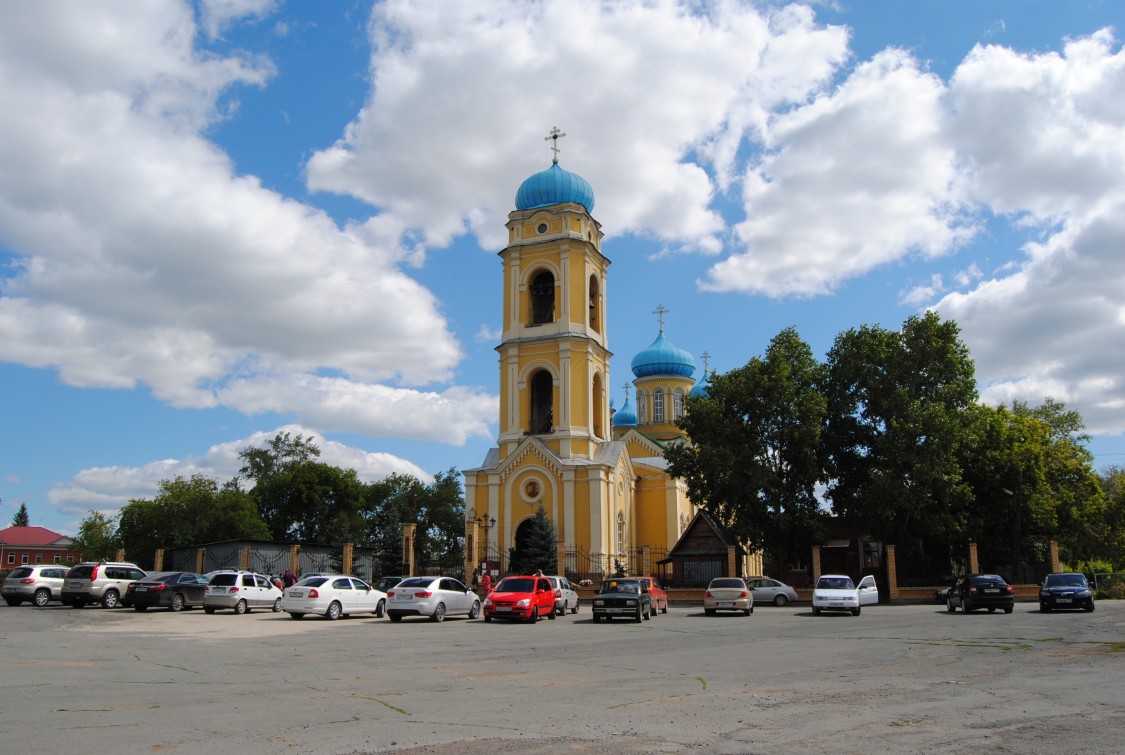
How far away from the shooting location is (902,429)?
115 ft

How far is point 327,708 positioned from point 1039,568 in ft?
127

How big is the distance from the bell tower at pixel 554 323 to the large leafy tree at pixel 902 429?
11.3m

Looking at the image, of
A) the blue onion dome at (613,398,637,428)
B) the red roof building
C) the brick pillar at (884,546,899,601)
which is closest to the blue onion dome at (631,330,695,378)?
the blue onion dome at (613,398,637,428)

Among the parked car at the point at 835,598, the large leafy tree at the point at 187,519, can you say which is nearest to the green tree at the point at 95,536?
the large leafy tree at the point at 187,519

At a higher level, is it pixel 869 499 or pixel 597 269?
pixel 597 269

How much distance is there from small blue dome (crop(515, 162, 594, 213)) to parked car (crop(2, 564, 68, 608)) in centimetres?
2696

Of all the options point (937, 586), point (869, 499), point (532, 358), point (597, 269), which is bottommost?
point (937, 586)

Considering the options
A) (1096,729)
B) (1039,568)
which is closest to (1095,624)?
(1096,729)

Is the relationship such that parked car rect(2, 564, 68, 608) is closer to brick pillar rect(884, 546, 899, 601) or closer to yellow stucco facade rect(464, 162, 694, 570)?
yellow stucco facade rect(464, 162, 694, 570)

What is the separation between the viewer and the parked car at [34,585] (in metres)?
26.4

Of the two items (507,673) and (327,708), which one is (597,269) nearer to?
(507,673)

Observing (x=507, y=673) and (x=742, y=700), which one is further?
(x=507, y=673)

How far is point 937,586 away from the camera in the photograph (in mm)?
36844

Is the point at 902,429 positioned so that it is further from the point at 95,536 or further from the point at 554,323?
the point at 95,536
